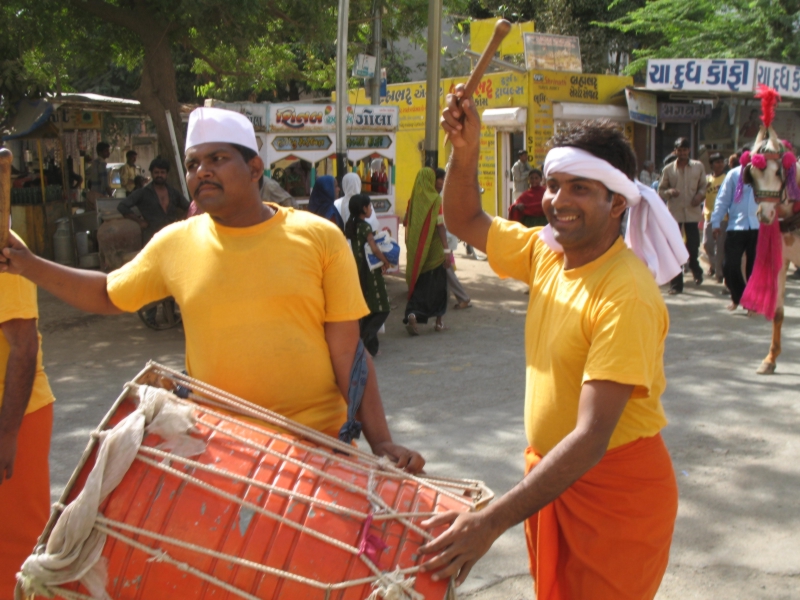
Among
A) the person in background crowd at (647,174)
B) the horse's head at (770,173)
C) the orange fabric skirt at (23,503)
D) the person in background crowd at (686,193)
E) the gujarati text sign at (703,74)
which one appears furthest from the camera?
the gujarati text sign at (703,74)

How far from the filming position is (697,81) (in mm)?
15547

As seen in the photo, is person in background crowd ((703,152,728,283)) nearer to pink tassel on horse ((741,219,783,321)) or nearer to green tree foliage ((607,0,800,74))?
pink tassel on horse ((741,219,783,321))

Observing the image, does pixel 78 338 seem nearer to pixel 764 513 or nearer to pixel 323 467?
pixel 764 513

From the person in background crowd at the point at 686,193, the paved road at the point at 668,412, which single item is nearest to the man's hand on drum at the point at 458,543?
the paved road at the point at 668,412

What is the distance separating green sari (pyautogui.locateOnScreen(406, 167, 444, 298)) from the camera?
8617mm

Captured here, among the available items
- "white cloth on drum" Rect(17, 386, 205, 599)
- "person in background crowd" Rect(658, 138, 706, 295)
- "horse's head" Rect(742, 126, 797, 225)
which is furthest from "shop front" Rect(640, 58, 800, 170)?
"white cloth on drum" Rect(17, 386, 205, 599)

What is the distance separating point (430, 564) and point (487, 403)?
434cm

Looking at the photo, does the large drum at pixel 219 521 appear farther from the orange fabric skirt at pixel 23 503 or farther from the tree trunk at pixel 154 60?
the tree trunk at pixel 154 60

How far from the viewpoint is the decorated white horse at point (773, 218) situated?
675cm

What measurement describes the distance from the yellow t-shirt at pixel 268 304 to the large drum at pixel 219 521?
1.15 ft

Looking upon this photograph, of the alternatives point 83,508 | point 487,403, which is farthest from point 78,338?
point 83,508

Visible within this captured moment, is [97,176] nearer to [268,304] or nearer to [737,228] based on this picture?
[737,228]

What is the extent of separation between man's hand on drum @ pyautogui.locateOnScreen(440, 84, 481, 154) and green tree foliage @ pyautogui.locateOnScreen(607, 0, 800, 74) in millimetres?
18586

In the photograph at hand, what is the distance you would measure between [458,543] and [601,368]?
1.69 feet
